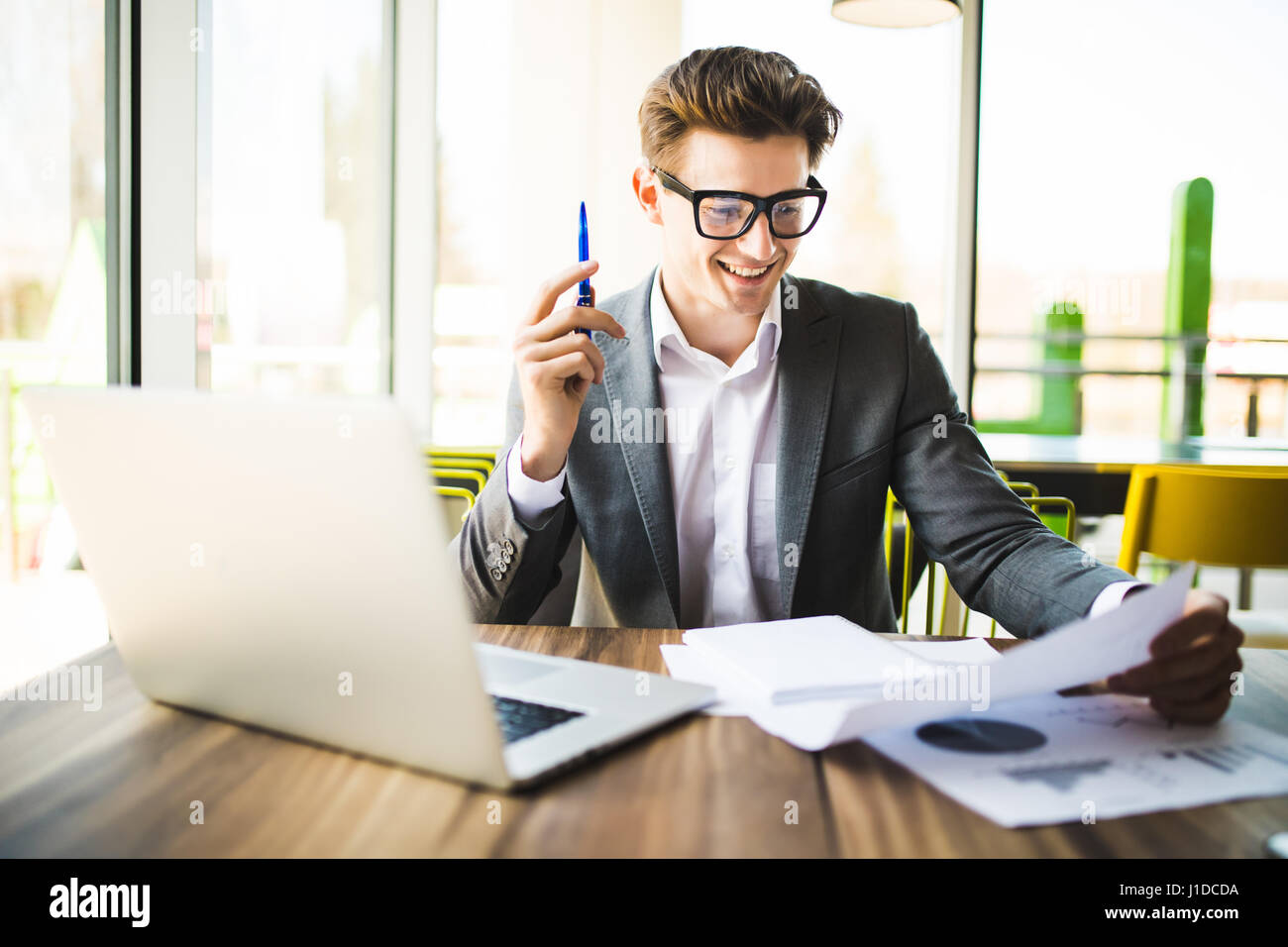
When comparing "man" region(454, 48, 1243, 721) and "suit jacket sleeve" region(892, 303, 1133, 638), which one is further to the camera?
"man" region(454, 48, 1243, 721)

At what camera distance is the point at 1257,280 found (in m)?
4.21

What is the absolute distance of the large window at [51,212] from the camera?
216cm

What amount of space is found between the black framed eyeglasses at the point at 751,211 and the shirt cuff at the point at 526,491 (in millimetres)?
447

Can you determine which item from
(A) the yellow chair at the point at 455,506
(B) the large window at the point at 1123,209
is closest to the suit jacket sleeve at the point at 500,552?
(A) the yellow chair at the point at 455,506

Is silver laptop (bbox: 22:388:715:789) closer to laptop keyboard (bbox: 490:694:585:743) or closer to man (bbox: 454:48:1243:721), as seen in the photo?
laptop keyboard (bbox: 490:694:585:743)

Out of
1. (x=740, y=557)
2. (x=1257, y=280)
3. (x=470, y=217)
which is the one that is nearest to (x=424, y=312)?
(x=470, y=217)

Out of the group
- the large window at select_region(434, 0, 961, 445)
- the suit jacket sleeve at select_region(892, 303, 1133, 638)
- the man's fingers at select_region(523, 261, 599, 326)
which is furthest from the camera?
the large window at select_region(434, 0, 961, 445)

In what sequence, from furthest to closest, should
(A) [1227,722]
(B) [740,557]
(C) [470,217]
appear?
(C) [470,217]
(B) [740,557]
(A) [1227,722]

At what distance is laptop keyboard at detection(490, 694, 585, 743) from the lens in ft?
2.48

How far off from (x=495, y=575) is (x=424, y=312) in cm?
327

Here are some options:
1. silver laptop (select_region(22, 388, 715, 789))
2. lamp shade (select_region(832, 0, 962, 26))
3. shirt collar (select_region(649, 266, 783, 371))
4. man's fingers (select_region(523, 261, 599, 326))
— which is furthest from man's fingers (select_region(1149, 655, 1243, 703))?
lamp shade (select_region(832, 0, 962, 26))

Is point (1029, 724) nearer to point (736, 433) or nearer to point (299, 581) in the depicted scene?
point (299, 581)

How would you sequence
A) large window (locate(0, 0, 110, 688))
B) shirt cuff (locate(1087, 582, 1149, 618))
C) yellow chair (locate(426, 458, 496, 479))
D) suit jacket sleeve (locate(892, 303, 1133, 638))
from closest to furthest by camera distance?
shirt cuff (locate(1087, 582, 1149, 618)) → suit jacket sleeve (locate(892, 303, 1133, 638)) → large window (locate(0, 0, 110, 688)) → yellow chair (locate(426, 458, 496, 479))

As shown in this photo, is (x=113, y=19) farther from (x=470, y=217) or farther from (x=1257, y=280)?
(x=1257, y=280)
